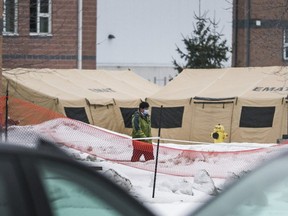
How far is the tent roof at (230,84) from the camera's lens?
3147cm

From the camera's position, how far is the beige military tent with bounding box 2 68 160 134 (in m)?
32.3

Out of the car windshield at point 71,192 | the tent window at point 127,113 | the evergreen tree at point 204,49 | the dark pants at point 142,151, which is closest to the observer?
the car windshield at point 71,192

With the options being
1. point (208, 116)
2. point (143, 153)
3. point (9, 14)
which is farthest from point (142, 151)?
point (208, 116)

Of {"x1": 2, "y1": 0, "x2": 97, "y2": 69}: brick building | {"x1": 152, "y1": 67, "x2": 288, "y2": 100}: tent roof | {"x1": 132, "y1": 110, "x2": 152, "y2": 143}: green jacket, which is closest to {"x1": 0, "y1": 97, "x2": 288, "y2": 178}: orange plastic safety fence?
{"x1": 132, "y1": 110, "x2": 152, "y2": 143}: green jacket

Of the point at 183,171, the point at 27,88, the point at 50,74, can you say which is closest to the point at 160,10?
the point at 50,74

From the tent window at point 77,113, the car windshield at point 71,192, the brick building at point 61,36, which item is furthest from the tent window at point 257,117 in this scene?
the car windshield at point 71,192

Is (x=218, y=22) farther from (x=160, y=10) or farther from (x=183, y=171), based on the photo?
(x=183, y=171)

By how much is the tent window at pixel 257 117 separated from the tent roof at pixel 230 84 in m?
0.44

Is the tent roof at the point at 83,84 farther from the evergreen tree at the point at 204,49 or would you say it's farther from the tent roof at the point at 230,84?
the evergreen tree at the point at 204,49

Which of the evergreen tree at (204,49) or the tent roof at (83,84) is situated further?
the evergreen tree at (204,49)

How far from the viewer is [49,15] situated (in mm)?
37625

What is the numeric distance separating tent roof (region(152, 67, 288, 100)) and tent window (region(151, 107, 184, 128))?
0.46 m

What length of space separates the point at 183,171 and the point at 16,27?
1518cm

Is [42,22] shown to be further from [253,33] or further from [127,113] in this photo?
[253,33]
